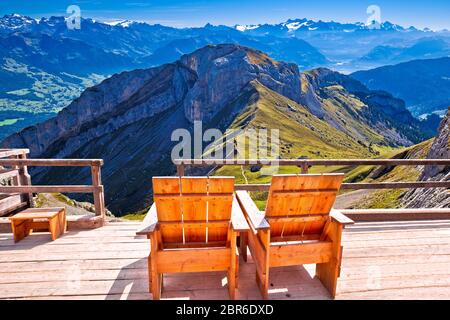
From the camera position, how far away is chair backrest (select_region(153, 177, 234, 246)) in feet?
15.8

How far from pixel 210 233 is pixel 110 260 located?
2.38 meters

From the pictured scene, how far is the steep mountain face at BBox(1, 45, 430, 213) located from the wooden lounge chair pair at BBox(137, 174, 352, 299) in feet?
389

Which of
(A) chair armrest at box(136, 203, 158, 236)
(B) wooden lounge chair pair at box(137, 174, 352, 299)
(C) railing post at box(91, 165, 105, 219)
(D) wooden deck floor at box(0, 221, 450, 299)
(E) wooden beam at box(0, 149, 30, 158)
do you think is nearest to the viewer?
(A) chair armrest at box(136, 203, 158, 236)

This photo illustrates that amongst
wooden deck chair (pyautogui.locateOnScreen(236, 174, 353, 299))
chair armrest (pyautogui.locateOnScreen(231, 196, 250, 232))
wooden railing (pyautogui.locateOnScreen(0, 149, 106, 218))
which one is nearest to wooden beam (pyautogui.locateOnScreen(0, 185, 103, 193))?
wooden railing (pyautogui.locateOnScreen(0, 149, 106, 218))

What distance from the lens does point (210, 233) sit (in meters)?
5.36

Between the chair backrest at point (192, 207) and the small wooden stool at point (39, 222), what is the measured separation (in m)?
3.49

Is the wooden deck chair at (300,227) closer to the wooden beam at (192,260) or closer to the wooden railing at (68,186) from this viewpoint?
the wooden beam at (192,260)

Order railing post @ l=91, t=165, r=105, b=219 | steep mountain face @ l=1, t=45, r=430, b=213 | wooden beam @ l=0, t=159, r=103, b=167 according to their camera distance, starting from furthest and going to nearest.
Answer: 1. steep mountain face @ l=1, t=45, r=430, b=213
2. railing post @ l=91, t=165, r=105, b=219
3. wooden beam @ l=0, t=159, r=103, b=167

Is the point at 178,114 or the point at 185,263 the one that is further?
the point at 178,114

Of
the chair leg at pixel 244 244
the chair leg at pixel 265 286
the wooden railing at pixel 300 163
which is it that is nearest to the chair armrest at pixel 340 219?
the chair leg at pixel 265 286

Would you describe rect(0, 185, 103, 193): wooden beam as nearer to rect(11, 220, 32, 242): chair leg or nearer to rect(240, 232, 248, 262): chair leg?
rect(11, 220, 32, 242): chair leg

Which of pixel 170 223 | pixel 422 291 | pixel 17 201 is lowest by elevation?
pixel 17 201
